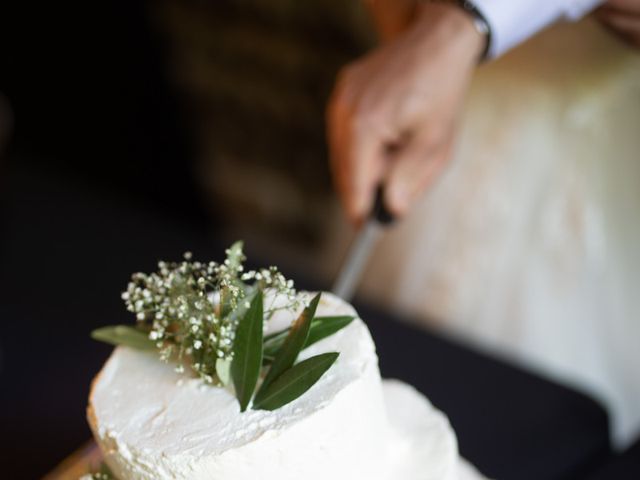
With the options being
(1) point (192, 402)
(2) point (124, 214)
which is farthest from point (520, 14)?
(2) point (124, 214)

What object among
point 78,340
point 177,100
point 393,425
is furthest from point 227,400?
point 177,100

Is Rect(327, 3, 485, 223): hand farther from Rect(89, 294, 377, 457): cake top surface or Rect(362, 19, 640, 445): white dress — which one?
A: Rect(362, 19, 640, 445): white dress

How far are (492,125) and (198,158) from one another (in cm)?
195

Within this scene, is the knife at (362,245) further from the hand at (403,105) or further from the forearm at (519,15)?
the forearm at (519,15)

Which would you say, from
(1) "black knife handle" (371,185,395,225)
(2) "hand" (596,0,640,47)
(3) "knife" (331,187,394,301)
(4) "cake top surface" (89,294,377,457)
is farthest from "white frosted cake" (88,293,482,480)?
(2) "hand" (596,0,640,47)

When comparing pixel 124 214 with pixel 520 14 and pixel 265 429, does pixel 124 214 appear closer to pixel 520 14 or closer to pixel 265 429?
pixel 520 14

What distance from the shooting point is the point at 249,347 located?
32.7 inches

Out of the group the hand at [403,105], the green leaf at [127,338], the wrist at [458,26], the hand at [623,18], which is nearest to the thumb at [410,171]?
the hand at [403,105]

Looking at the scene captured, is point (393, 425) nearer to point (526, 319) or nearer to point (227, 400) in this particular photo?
point (227, 400)

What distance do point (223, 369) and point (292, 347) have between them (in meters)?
0.07

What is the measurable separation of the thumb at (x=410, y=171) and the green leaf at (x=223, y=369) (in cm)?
67

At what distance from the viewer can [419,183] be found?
4.91ft

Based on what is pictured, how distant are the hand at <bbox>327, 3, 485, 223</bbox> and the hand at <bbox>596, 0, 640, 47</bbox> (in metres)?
0.28

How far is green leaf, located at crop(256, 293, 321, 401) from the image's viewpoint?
2.71ft
